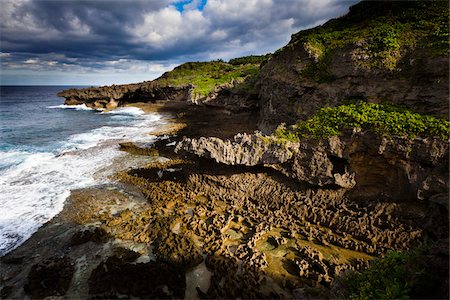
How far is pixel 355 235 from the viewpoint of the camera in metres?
13.1

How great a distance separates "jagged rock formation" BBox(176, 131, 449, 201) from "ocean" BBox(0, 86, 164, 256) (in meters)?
11.1

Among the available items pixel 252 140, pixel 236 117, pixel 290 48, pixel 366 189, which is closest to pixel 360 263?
pixel 366 189

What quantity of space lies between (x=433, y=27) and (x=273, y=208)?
15563 millimetres

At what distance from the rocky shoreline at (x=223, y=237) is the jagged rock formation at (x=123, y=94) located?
42.7 m

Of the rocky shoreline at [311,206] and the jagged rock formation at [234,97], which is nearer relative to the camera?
the rocky shoreline at [311,206]

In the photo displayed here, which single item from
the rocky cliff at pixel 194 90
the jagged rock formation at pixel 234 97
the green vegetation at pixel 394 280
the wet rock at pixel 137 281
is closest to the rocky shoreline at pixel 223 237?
the wet rock at pixel 137 281

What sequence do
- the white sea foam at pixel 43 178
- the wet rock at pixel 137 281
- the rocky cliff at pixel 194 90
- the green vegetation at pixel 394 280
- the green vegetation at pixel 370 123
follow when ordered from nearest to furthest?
the green vegetation at pixel 394 280 < the wet rock at pixel 137 281 < the green vegetation at pixel 370 123 < the white sea foam at pixel 43 178 < the rocky cliff at pixel 194 90

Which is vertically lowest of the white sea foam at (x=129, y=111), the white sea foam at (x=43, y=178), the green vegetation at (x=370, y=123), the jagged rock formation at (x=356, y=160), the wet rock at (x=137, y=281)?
the wet rock at (x=137, y=281)

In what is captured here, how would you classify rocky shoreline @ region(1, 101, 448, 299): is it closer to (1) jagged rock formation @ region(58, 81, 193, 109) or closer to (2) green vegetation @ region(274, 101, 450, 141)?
(2) green vegetation @ region(274, 101, 450, 141)

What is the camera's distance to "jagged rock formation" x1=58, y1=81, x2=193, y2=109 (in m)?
59.5

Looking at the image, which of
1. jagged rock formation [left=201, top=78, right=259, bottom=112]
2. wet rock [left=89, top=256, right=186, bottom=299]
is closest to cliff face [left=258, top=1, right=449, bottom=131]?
jagged rock formation [left=201, top=78, right=259, bottom=112]

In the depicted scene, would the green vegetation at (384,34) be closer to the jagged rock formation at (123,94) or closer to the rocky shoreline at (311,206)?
the rocky shoreline at (311,206)

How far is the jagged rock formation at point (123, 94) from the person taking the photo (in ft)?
195

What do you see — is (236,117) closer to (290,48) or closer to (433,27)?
(290,48)
